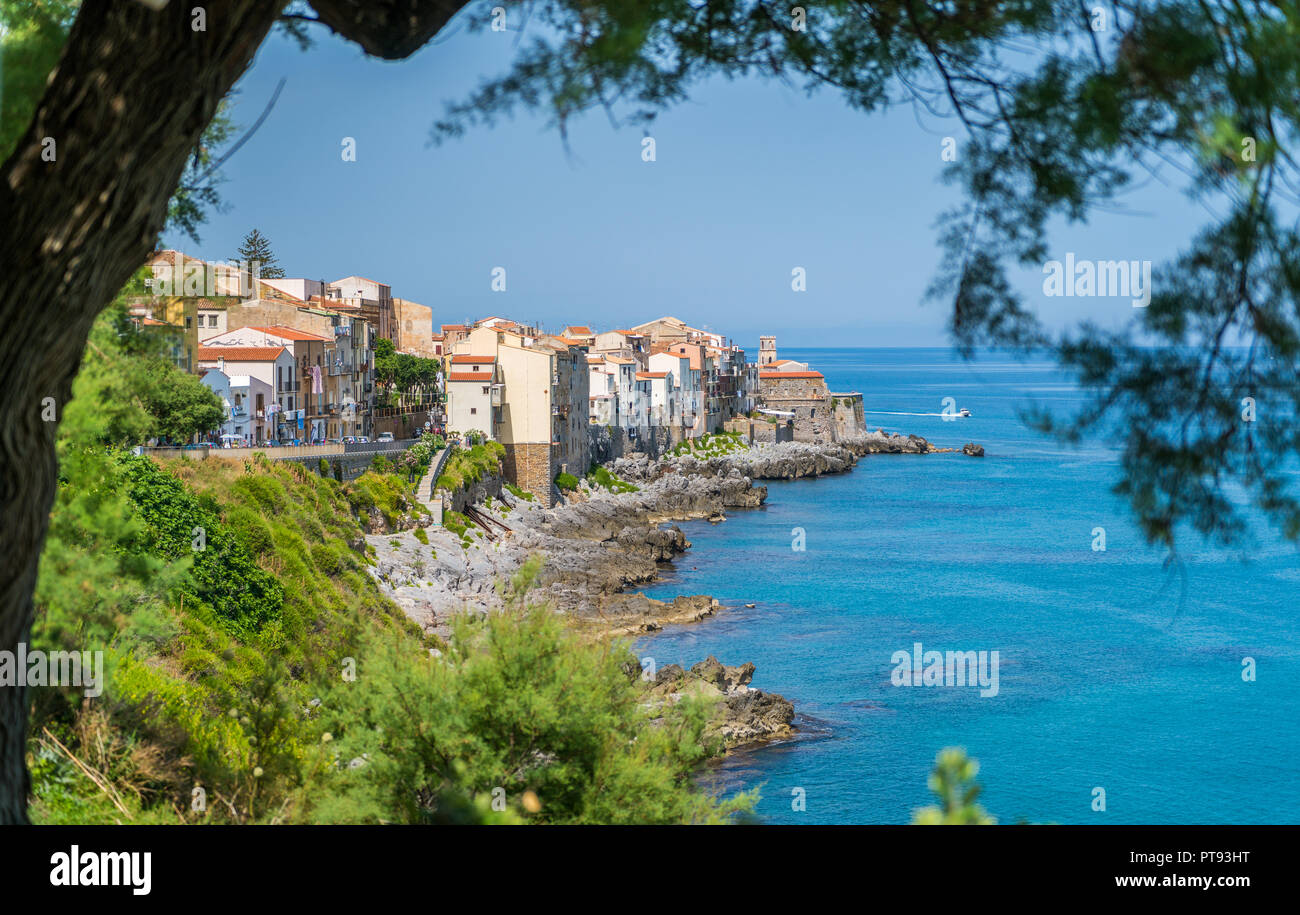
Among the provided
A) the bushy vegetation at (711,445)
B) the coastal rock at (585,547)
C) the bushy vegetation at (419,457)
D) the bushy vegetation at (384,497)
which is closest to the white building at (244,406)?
the bushy vegetation at (384,497)

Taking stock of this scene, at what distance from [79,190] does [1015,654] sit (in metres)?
29.1

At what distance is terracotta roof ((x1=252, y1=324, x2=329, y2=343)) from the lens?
32.6 meters

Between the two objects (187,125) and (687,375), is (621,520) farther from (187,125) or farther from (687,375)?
(187,125)

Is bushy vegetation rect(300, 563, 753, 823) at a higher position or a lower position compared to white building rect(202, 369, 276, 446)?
lower

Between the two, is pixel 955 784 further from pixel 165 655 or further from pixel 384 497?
pixel 384 497

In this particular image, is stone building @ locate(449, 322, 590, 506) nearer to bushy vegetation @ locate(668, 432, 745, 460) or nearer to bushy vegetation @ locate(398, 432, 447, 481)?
bushy vegetation @ locate(398, 432, 447, 481)

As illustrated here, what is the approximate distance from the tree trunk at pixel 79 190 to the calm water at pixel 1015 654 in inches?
91.8

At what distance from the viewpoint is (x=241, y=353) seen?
99.0 feet

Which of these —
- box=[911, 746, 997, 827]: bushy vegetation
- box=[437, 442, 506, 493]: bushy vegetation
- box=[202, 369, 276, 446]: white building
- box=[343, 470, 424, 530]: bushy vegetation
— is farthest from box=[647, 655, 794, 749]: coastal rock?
box=[911, 746, 997, 827]: bushy vegetation

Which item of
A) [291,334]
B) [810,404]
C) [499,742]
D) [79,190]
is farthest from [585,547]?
[810,404]

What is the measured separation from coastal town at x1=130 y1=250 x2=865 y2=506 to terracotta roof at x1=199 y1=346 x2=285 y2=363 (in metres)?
0.05

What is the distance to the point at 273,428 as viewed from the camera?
31.1 meters

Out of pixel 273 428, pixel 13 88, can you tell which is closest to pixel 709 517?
pixel 273 428

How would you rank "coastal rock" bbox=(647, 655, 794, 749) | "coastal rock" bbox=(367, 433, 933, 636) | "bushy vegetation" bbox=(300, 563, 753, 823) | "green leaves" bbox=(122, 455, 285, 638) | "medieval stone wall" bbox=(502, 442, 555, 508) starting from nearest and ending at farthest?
"bushy vegetation" bbox=(300, 563, 753, 823) < "green leaves" bbox=(122, 455, 285, 638) < "coastal rock" bbox=(647, 655, 794, 749) < "coastal rock" bbox=(367, 433, 933, 636) < "medieval stone wall" bbox=(502, 442, 555, 508)
